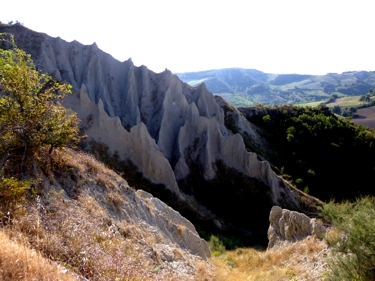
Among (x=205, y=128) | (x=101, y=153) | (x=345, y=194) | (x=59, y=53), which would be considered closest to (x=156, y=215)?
(x=101, y=153)

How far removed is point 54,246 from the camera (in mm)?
4586

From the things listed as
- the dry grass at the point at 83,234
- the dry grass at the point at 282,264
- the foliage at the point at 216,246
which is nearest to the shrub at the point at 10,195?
the dry grass at the point at 83,234

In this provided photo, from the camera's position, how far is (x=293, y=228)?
15.2 m

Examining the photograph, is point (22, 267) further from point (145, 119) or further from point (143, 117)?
point (143, 117)

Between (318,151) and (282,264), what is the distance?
3677 centimetres

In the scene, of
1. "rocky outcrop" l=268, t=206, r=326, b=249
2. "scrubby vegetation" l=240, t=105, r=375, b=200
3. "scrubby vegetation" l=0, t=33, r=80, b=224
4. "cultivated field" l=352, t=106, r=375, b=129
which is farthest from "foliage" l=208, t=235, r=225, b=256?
"cultivated field" l=352, t=106, r=375, b=129

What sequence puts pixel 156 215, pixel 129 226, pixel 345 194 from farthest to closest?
1. pixel 345 194
2. pixel 156 215
3. pixel 129 226

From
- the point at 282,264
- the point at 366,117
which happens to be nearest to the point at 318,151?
the point at 282,264

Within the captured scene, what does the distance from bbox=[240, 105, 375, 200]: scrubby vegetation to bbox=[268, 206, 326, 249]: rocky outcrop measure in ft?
66.4

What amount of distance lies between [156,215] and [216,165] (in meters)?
16.3

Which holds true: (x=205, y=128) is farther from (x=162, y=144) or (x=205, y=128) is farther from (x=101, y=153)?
(x=101, y=153)

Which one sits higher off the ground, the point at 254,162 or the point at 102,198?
the point at 102,198

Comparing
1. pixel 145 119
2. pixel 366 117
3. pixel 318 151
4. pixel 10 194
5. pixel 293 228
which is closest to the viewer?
pixel 10 194

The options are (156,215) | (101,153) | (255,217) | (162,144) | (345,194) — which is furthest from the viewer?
(345,194)
